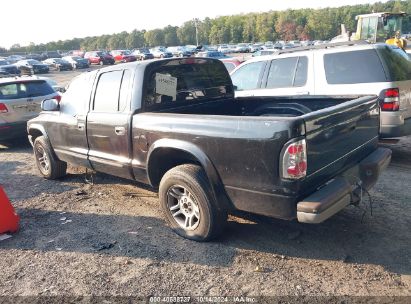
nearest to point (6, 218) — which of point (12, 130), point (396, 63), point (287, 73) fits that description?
point (12, 130)

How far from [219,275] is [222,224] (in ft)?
1.90

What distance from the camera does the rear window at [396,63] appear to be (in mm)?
5934

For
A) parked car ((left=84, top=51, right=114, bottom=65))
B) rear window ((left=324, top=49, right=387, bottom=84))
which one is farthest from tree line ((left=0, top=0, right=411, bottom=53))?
rear window ((left=324, top=49, right=387, bottom=84))

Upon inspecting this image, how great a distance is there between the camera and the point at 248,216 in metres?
4.59

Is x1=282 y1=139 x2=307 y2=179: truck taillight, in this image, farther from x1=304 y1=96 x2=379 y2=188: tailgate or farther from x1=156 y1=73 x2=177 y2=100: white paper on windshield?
x1=156 y1=73 x2=177 y2=100: white paper on windshield

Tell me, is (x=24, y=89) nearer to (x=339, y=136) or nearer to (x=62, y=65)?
(x=339, y=136)

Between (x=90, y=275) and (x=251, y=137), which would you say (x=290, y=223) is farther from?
(x=90, y=275)

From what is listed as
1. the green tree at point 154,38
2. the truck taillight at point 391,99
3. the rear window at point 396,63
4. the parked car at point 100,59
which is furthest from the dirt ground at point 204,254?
the green tree at point 154,38

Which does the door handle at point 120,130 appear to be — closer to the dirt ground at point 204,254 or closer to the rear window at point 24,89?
the dirt ground at point 204,254

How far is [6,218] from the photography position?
449 cm

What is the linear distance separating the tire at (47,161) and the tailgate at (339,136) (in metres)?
4.43

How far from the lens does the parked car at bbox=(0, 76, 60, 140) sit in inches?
335

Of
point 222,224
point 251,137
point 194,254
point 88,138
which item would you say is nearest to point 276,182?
point 251,137

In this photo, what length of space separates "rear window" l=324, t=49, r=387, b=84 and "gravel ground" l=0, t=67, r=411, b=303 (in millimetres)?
1764
